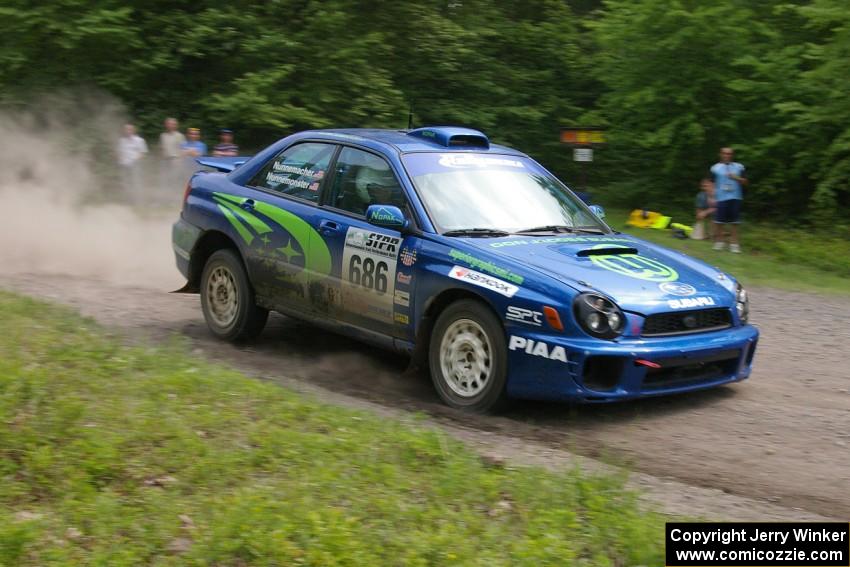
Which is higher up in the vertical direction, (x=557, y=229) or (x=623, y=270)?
(x=557, y=229)

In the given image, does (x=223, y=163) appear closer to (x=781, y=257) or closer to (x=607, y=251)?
(x=607, y=251)

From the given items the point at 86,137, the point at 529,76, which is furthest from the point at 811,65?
the point at 86,137

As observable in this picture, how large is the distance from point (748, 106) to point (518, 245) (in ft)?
48.7

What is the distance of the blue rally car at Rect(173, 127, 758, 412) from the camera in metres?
6.44

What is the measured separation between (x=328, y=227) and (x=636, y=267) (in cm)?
231

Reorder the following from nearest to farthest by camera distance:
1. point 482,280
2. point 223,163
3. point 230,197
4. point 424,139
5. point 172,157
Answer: point 482,280 < point 424,139 < point 230,197 < point 223,163 < point 172,157

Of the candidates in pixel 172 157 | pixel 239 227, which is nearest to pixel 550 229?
pixel 239 227

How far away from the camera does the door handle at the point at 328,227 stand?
7.76 metres

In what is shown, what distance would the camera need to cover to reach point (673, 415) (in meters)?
6.86

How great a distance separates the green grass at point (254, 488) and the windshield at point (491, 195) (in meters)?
1.79

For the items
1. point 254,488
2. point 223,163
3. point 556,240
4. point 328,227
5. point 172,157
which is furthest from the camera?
point 172,157

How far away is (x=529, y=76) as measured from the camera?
27109 millimetres

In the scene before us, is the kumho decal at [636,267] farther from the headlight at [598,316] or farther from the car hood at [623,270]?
the headlight at [598,316]

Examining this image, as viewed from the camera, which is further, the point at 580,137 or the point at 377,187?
the point at 580,137
